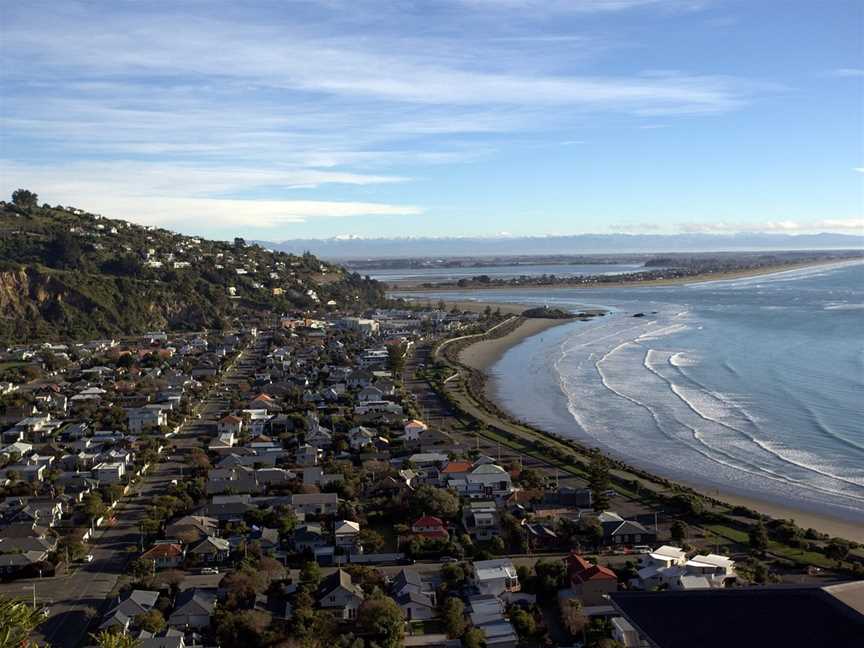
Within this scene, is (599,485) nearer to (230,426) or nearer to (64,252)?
(230,426)

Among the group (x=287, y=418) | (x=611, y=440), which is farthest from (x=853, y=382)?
(x=287, y=418)

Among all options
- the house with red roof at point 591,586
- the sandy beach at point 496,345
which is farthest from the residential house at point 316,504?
the sandy beach at point 496,345

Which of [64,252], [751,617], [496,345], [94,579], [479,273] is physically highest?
[64,252]

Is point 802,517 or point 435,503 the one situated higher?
point 435,503

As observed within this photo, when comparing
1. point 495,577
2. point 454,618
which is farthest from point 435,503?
point 454,618

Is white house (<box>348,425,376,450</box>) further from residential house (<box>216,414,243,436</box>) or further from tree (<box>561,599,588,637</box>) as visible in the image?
tree (<box>561,599,588,637</box>)

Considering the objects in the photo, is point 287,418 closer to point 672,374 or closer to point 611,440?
point 611,440

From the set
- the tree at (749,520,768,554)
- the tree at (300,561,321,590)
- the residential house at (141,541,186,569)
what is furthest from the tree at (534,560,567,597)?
the residential house at (141,541,186,569)
